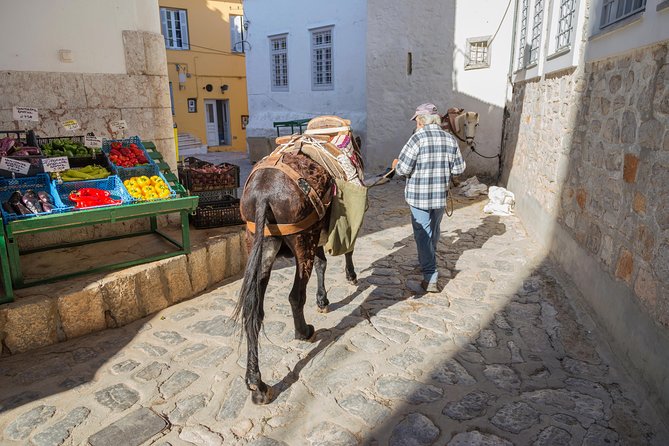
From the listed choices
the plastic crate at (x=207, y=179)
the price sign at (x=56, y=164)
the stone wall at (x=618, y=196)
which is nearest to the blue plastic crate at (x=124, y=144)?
the price sign at (x=56, y=164)

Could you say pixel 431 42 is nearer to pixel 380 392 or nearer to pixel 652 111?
pixel 652 111

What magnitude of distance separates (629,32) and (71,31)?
5415 millimetres

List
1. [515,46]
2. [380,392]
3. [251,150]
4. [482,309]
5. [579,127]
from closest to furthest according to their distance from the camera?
[380,392], [482,309], [579,127], [515,46], [251,150]

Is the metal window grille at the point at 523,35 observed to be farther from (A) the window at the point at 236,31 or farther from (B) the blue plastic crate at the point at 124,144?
(A) the window at the point at 236,31

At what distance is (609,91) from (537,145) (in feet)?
9.69

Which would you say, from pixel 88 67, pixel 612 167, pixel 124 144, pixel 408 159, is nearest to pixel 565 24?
pixel 612 167

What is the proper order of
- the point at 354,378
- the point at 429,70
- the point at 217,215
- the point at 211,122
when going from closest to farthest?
the point at 354,378
the point at 217,215
the point at 429,70
the point at 211,122

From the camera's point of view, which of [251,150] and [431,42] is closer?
[431,42]

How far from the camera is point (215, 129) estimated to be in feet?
77.7

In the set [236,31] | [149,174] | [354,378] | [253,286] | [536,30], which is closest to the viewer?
[253,286]

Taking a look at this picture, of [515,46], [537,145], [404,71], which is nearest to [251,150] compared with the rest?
[404,71]

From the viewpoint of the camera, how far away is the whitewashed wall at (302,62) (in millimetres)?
14398

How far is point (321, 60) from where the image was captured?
15641 mm

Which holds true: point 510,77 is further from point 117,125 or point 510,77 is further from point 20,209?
point 20,209
